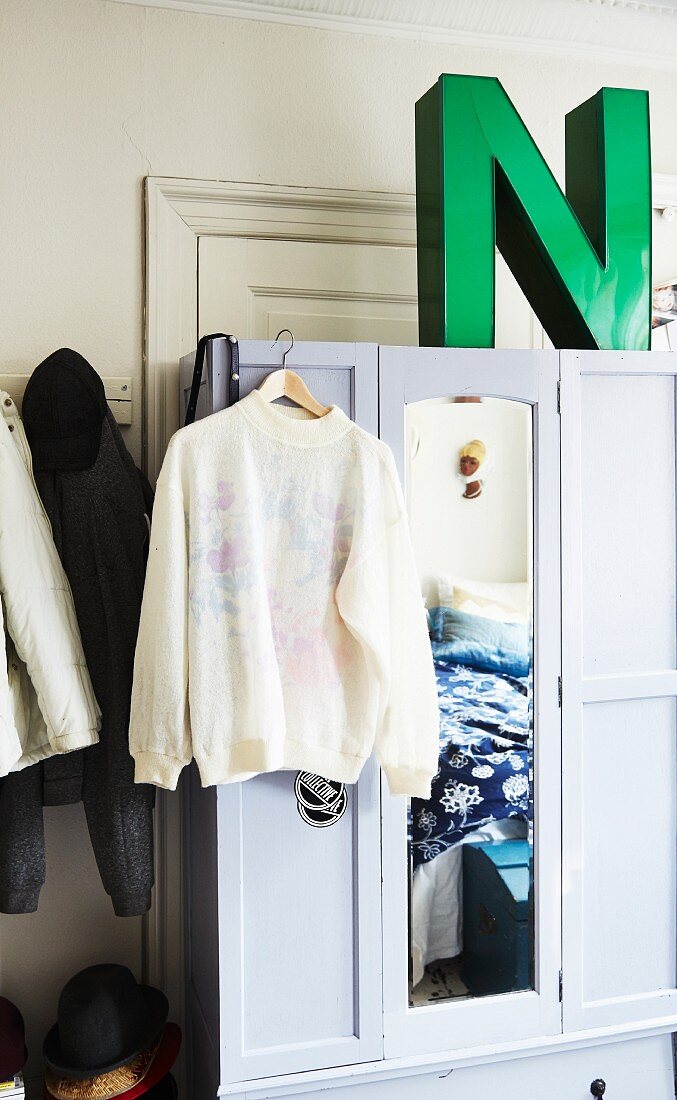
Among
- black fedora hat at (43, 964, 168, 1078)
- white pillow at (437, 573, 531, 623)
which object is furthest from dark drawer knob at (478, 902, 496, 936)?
black fedora hat at (43, 964, 168, 1078)

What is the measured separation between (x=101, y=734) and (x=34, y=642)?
0.77 ft

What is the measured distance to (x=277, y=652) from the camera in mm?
1618

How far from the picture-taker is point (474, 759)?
178 cm

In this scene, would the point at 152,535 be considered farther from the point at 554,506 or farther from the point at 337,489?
the point at 554,506

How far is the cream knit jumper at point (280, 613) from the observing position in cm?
155

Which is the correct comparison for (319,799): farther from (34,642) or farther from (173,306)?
(173,306)

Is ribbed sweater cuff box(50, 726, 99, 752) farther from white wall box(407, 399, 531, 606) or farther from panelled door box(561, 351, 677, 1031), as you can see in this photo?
panelled door box(561, 351, 677, 1031)

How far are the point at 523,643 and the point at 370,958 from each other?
668 mm

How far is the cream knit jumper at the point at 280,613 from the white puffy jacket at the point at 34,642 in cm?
14

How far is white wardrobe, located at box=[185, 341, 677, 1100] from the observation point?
1664 mm

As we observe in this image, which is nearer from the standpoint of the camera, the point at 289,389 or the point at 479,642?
the point at 289,389

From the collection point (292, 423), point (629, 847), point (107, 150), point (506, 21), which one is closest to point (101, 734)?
point (292, 423)

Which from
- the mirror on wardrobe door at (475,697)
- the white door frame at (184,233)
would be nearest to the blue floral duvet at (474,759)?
the mirror on wardrobe door at (475,697)

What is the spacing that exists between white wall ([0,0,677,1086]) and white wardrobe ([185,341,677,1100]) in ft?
1.14
